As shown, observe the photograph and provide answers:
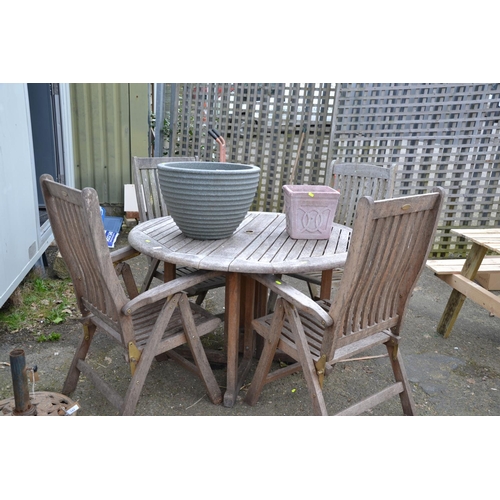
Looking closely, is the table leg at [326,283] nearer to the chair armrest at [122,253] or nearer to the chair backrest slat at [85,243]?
the chair armrest at [122,253]

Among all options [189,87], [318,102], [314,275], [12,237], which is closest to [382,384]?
Answer: [314,275]

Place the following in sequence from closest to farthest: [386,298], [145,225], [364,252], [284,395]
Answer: [364,252], [386,298], [284,395], [145,225]

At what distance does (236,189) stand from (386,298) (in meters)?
0.79

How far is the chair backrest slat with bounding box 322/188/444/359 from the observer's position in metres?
1.47

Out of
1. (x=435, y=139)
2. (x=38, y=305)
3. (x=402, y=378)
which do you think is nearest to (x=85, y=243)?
(x=402, y=378)

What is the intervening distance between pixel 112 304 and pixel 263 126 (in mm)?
3474

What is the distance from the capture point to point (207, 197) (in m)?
1.99

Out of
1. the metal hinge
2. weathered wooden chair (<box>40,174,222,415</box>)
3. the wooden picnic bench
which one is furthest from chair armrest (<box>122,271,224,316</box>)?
the wooden picnic bench

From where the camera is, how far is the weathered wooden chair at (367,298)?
1.50 metres

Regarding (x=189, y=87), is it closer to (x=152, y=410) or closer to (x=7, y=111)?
(x=7, y=111)

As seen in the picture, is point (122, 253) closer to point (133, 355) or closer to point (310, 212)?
point (133, 355)

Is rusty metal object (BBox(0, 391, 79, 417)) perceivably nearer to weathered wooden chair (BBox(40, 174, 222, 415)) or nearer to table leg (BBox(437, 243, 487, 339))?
weathered wooden chair (BBox(40, 174, 222, 415))

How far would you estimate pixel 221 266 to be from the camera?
1.83 meters

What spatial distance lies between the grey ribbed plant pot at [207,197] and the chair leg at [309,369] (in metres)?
0.59
